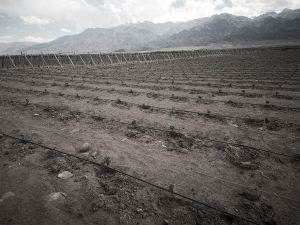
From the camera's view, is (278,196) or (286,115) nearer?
(278,196)

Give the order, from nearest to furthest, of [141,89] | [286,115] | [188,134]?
[188,134], [286,115], [141,89]

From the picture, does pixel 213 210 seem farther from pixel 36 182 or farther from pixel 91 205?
pixel 36 182

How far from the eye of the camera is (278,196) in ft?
14.3

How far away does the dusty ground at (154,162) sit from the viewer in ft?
13.3

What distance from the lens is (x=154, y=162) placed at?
573cm

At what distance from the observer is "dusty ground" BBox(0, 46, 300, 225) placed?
406 cm

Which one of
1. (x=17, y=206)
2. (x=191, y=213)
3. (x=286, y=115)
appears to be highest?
(x=17, y=206)

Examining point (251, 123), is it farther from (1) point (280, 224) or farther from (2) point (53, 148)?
(2) point (53, 148)

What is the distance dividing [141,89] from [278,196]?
11482mm

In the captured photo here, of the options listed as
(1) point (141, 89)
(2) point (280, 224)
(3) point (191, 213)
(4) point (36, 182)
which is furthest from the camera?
(1) point (141, 89)

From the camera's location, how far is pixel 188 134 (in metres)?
7.48

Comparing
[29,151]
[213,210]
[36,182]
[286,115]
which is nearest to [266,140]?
[286,115]

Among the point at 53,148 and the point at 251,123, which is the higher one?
the point at 53,148

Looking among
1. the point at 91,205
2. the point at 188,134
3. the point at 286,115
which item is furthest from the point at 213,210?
the point at 286,115
